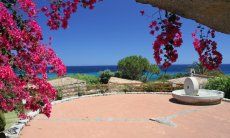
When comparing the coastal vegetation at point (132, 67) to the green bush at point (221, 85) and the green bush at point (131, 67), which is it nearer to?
the green bush at point (131, 67)

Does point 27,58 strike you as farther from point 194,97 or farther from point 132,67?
point 132,67

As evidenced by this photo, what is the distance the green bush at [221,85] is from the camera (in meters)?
25.1

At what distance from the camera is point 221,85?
2553cm

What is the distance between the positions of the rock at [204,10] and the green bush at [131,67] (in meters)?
58.8

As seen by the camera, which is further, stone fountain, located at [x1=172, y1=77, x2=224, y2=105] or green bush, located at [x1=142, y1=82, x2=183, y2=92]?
green bush, located at [x1=142, y1=82, x2=183, y2=92]

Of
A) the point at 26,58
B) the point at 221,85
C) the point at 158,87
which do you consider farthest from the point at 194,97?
the point at 26,58

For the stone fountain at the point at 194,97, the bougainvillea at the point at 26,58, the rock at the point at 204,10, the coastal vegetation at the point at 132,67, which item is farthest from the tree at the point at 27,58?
the coastal vegetation at the point at 132,67

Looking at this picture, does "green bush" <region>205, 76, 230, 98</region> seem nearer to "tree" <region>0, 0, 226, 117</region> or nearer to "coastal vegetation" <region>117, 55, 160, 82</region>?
"tree" <region>0, 0, 226, 117</region>

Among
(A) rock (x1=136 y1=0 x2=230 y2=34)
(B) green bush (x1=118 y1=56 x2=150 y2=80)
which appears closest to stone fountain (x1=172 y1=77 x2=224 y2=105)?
(A) rock (x1=136 y1=0 x2=230 y2=34)

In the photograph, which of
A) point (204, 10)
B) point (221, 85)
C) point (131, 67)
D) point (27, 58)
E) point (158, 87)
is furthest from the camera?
point (131, 67)

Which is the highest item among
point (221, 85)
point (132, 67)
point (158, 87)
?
point (132, 67)

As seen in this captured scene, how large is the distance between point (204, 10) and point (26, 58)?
4160 millimetres

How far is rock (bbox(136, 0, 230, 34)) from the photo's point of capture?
233cm

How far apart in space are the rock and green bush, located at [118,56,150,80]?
58.8 m
